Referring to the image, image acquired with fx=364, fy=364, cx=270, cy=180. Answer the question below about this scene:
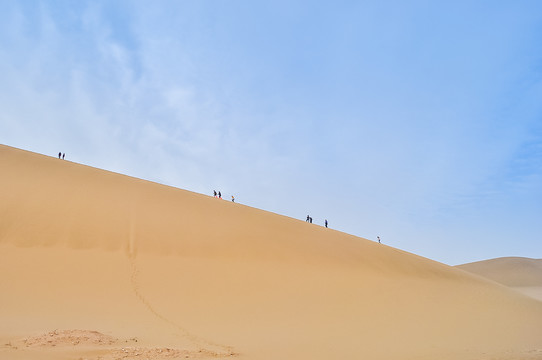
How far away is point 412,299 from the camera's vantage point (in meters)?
13.2

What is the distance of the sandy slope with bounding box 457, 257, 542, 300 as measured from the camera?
55.4 m

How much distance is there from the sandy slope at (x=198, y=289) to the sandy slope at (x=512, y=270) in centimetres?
4644

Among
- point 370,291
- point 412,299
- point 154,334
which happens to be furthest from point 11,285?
point 412,299

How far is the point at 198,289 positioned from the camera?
35.2 ft

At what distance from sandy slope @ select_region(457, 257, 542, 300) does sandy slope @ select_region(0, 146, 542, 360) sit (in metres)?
46.4

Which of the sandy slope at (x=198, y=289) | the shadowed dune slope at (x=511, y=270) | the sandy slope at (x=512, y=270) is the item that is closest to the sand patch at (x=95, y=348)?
the sandy slope at (x=198, y=289)

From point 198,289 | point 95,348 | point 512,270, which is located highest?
point 512,270

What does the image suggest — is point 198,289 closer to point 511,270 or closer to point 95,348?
point 95,348

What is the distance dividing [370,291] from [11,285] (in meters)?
11.0

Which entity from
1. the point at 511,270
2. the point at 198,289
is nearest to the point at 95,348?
the point at 198,289

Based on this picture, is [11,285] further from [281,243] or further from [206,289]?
[281,243]

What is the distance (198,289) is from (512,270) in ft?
221

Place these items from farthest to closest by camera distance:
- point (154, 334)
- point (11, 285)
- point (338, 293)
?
1. point (338, 293)
2. point (11, 285)
3. point (154, 334)

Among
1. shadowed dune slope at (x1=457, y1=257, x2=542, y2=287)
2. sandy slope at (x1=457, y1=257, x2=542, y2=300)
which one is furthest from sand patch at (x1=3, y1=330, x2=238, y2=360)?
shadowed dune slope at (x1=457, y1=257, x2=542, y2=287)
